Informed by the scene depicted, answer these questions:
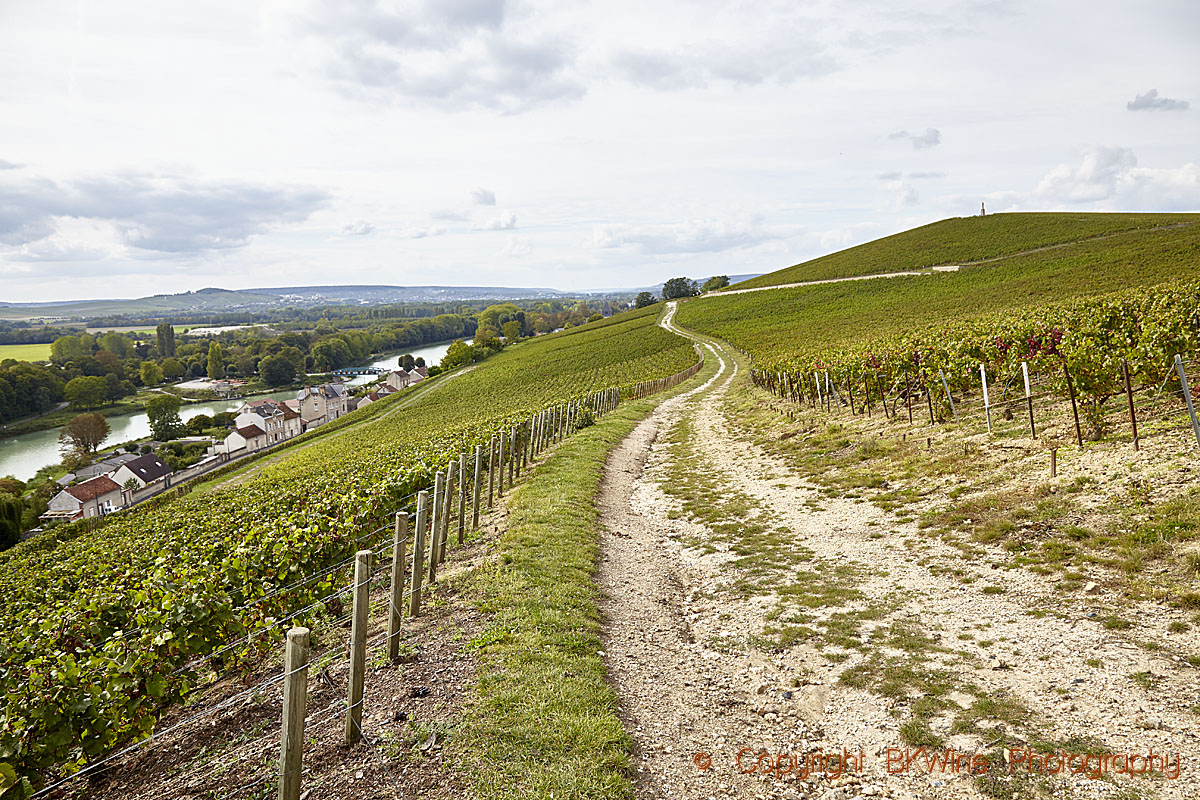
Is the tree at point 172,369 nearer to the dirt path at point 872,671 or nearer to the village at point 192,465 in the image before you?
the village at point 192,465

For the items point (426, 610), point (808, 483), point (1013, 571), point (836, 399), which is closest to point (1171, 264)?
point (836, 399)

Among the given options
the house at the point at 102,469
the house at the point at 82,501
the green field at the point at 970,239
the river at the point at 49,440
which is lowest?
the house at the point at 82,501

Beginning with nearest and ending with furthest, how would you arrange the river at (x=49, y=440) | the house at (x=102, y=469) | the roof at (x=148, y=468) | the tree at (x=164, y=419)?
the house at (x=102, y=469) → the roof at (x=148, y=468) → the river at (x=49, y=440) → the tree at (x=164, y=419)

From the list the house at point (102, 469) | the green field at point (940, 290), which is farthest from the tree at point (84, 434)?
the green field at point (940, 290)

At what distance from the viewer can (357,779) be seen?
4.82 meters

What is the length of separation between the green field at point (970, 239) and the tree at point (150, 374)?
5298 inches

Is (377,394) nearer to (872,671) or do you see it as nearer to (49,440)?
(49,440)

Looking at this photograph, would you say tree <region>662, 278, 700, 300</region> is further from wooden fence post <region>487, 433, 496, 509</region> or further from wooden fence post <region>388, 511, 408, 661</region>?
wooden fence post <region>388, 511, 408, 661</region>

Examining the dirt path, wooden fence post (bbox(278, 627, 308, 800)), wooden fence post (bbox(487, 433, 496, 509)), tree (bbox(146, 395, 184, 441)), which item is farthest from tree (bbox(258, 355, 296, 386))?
wooden fence post (bbox(278, 627, 308, 800))

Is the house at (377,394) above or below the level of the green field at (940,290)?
below

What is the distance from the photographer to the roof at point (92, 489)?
50625 millimetres

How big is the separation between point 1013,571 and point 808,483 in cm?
643

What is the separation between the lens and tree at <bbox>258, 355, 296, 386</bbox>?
138500mm

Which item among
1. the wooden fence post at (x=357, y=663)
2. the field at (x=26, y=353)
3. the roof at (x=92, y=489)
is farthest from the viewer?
the field at (x=26, y=353)
